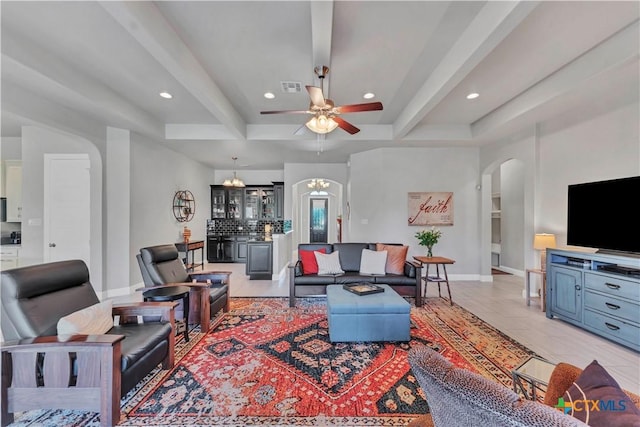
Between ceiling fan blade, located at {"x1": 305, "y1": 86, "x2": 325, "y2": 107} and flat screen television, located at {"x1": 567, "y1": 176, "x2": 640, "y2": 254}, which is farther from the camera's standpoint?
flat screen television, located at {"x1": 567, "y1": 176, "x2": 640, "y2": 254}

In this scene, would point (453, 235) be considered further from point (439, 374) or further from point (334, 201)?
point (334, 201)

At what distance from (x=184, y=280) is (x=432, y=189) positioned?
16.2 feet

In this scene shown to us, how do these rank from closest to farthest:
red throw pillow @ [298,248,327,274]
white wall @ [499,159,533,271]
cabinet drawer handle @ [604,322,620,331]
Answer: cabinet drawer handle @ [604,322,620,331] < red throw pillow @ [298,248,327,274] < white wall @ [499,159,533,271]

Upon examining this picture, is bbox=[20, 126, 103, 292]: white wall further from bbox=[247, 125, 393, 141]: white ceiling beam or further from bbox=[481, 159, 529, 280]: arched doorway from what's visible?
bbox=[481, 159, 529, 280]: arched doorway

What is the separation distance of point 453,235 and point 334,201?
261 inches

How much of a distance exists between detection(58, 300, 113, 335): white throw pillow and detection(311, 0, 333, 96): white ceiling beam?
9.26 ft

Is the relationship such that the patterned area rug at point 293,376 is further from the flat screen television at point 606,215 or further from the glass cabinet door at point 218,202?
the glass cabinet door at point 218,202

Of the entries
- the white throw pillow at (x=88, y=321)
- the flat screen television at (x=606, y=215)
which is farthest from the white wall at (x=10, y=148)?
the flat screen television at (x=606, y=215)

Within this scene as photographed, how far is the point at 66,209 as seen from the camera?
181 inches

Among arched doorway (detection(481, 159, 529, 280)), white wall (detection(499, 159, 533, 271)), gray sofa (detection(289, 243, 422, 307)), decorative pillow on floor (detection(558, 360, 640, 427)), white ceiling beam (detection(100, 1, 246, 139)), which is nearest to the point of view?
decorative pillow on floor (detection(558, 360, 640, 427))

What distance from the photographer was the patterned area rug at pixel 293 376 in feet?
6.08

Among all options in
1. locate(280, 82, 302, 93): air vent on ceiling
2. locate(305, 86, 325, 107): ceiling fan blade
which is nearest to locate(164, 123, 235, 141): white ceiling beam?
locate(280, 82, 302, 93): air vent on ceiling

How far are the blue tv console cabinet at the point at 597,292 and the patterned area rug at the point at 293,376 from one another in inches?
39.7

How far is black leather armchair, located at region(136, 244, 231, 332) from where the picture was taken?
317 centimetres
